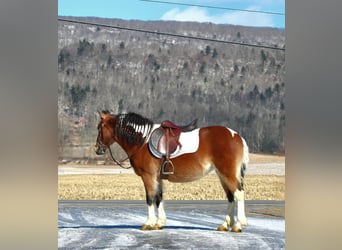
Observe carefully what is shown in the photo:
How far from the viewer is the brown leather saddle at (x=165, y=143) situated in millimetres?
6672

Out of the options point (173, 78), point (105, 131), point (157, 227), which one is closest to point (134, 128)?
point (105, 131)

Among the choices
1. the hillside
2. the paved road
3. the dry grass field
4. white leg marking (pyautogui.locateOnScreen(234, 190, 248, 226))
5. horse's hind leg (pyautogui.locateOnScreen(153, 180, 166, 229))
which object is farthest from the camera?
the dry grass field

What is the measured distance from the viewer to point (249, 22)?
8.77 meters

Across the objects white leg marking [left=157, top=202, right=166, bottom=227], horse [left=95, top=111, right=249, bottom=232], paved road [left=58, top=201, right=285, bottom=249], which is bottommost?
paved road [left=58, top=201, right=285, bottom=249]

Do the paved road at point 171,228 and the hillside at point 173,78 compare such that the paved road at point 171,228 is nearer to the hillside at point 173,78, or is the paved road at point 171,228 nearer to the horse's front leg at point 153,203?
the horse's front leg at point 153,203

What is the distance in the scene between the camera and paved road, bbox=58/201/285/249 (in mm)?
6316

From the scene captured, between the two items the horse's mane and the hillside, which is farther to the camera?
the hillside

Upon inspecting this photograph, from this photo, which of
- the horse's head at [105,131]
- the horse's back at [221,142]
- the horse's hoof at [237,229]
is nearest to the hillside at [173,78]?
the horse's head at [105,131]

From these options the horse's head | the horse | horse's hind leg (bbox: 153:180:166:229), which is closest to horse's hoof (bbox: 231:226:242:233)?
the horse

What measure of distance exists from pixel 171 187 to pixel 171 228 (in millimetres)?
2534

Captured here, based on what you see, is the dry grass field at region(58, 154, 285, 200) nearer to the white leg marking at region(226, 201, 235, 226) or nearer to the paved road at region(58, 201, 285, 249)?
the paved road at region(58, 201, 285, 249)

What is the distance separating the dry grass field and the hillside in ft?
1.41
